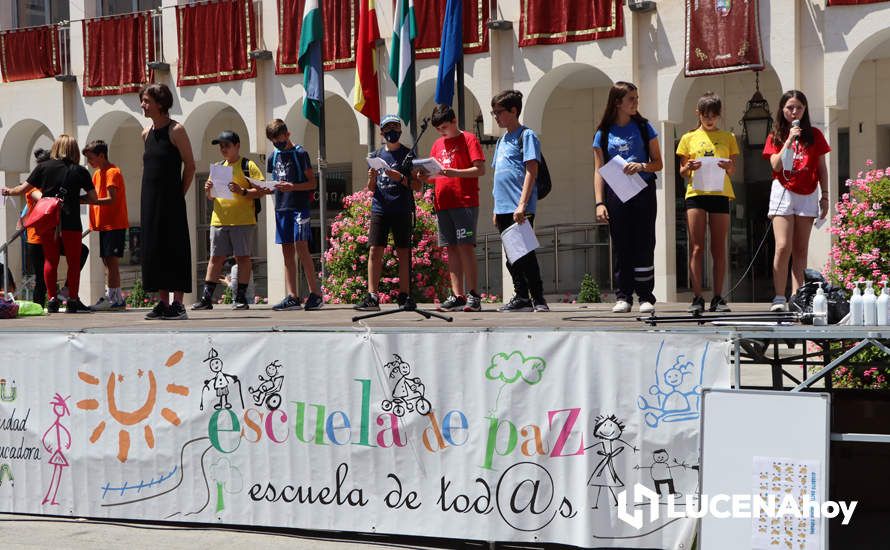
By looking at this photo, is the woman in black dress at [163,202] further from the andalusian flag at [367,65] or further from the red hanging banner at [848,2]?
the red hanging banner at [848,2]

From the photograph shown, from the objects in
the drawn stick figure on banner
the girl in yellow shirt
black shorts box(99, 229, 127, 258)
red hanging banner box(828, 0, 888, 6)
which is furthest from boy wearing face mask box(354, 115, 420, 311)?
red hanging banner box(828, 0, 888, 6)

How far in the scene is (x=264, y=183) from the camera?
10.4 m

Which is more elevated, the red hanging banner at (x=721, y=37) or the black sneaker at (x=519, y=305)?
the red hanging banner at (x=721, y=37)

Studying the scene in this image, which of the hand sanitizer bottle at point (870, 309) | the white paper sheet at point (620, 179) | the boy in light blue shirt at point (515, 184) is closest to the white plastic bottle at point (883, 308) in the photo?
the hand sanitizer bottle at point (870, 309)

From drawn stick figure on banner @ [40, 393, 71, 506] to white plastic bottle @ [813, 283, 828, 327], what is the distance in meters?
4.37

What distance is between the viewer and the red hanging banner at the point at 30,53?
78.1ft

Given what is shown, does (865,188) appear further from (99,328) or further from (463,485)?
(99,328)

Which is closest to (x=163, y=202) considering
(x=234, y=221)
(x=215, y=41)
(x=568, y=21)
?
(x=234, y=221)

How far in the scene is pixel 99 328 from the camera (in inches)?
287

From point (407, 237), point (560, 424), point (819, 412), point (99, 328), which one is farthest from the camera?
point (407, 237)

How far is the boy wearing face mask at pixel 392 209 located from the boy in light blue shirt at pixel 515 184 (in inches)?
36.2

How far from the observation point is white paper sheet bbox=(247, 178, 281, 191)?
10.3 meters

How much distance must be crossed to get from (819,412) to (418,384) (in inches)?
85.1

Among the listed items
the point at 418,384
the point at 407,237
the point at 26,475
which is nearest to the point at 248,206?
the point at 407,237
